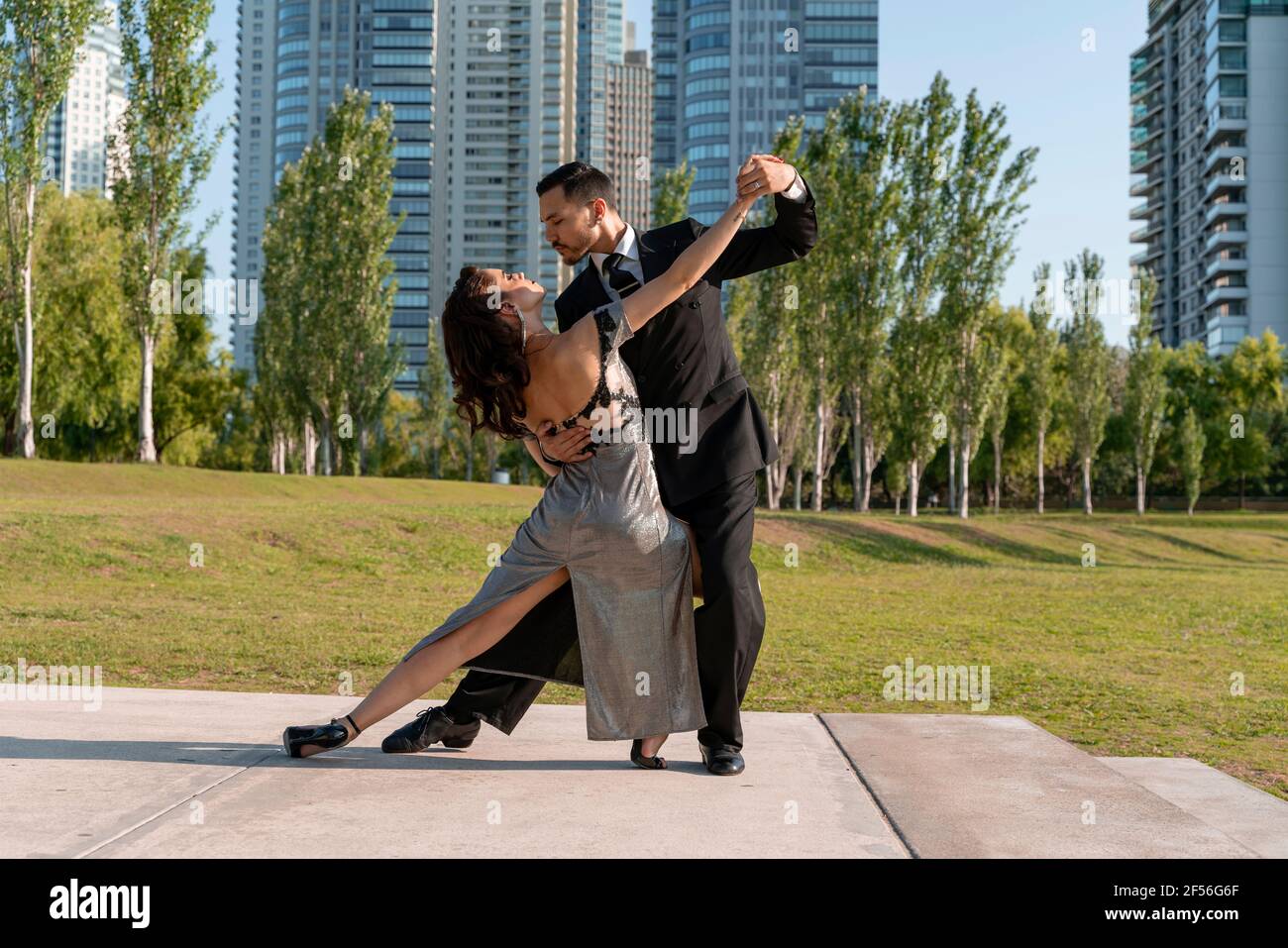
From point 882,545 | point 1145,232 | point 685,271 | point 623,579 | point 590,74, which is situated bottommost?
point 882,545

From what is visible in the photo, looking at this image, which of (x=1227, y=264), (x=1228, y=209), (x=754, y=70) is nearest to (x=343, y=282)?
(x=1227, y=264)

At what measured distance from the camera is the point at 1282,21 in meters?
93.4

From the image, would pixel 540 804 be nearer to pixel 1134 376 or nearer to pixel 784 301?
pixel 784 301

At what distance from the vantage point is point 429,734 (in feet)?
13.1

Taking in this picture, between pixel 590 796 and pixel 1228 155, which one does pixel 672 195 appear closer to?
pixel 590 796

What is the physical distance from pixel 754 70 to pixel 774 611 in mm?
117561

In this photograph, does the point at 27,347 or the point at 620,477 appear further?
the point at 27,347

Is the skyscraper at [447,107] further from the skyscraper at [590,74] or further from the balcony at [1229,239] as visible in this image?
the balcony at [1229,239]

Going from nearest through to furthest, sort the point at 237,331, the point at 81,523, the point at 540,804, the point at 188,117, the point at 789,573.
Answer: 1. the point at 540,804
2. the point at 81,523
3. the point at 789,573
4. the point at 188,117
5. the point at 237,331

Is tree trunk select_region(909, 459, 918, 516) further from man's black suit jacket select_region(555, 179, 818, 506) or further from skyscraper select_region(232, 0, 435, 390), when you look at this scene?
skyscraper select_region(232, 0, 435, 390)

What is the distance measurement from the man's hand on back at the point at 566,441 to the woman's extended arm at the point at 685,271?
0.36 meters

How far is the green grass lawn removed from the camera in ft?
21.7
